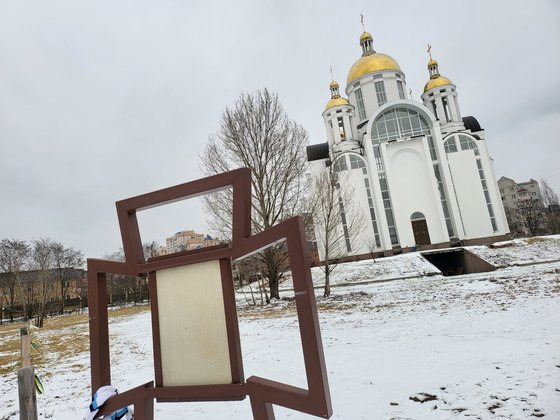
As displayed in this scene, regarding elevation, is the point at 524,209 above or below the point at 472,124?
below

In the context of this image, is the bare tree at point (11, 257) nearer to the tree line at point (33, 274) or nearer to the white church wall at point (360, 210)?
the tree line at point (33, 274)

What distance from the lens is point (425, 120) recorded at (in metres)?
36.0

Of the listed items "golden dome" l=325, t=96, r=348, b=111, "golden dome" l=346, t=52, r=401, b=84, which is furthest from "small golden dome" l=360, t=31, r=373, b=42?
"golden dome" l=325, t=96, r=348, b=111

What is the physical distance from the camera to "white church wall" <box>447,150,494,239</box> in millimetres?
34031

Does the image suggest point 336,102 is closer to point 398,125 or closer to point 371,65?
point 371,65

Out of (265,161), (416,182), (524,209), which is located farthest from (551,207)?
(265,161)

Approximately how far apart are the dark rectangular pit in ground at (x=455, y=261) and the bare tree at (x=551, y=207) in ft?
102

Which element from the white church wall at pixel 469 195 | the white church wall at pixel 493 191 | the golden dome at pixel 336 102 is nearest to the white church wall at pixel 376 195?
the golden dome at pixel 336 102

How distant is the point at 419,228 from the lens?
112ft

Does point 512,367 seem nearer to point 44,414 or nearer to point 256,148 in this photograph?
point 44,414

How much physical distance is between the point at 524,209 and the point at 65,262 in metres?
76.3

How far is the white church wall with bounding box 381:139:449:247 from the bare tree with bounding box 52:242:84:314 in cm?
4054

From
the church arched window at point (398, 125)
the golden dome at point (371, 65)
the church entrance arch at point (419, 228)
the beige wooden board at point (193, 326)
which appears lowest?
the beige wooden board at point (193, 326)

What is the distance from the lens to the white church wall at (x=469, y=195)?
112ft
